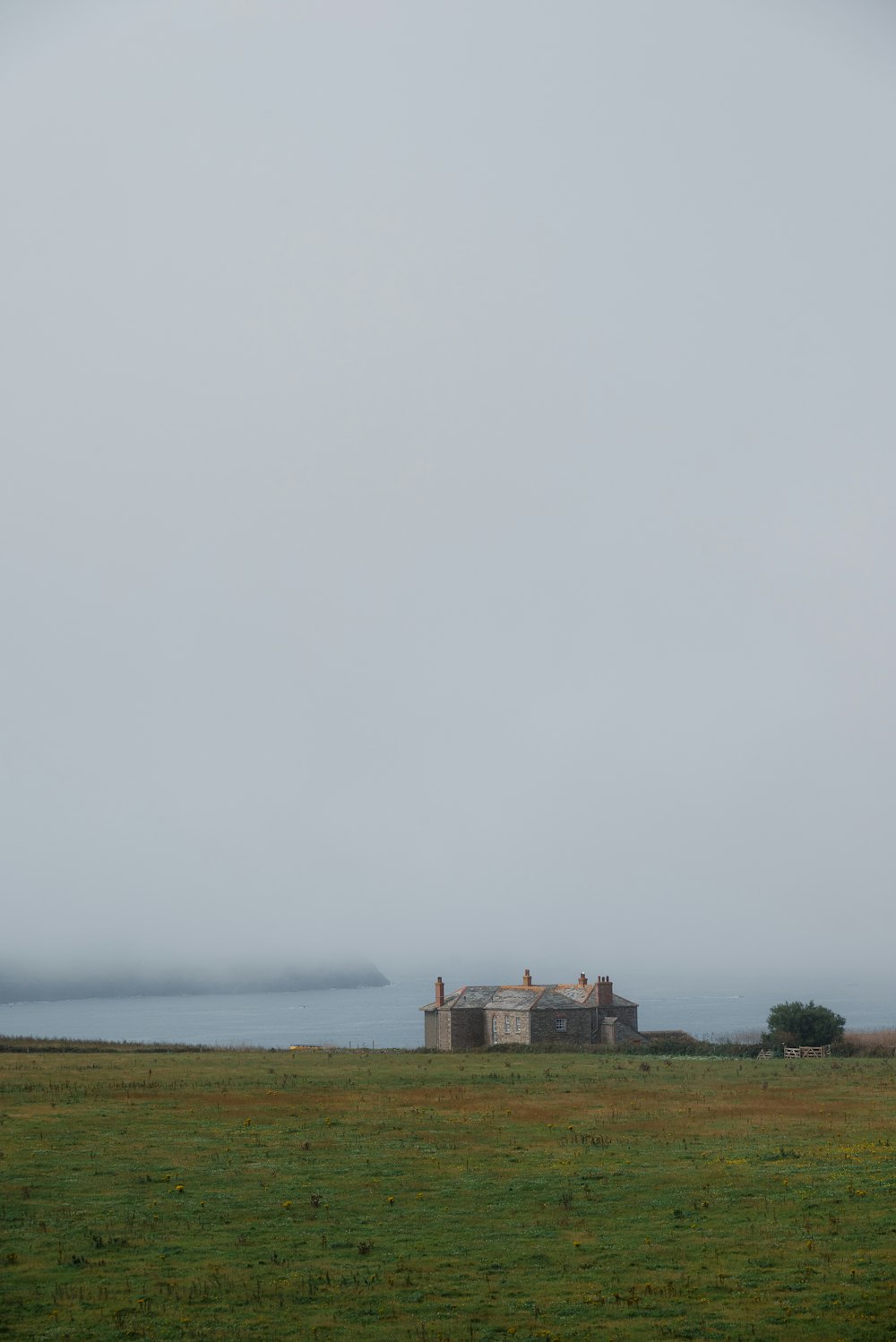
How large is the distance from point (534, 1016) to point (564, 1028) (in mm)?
2681

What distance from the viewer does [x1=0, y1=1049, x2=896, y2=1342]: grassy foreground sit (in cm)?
2095

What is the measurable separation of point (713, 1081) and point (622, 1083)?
4.81 meters

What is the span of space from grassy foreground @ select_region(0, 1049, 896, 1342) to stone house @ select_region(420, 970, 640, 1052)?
37.2 metres

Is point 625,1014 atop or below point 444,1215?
below

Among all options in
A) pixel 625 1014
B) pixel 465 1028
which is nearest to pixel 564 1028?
pixel 625 1014

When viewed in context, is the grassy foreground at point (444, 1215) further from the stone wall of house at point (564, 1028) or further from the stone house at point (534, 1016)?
the stone house at point (534, 1016)

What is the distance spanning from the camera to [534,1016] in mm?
86438

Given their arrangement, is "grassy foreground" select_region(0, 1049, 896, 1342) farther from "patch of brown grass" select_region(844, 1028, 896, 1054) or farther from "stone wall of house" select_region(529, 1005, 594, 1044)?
"stone wall of house" select_region(529, 1005, 594, 1044)

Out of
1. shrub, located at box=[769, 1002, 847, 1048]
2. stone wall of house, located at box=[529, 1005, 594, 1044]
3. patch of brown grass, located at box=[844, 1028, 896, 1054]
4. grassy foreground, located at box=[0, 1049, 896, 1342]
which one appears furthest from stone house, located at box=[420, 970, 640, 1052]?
grassy foreground, located at box=[0, 1049, 896, 1342]

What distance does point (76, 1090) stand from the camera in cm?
4934

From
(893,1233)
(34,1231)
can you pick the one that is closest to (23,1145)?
(34,1231)

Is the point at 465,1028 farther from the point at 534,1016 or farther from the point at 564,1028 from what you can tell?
the point at 564,1028

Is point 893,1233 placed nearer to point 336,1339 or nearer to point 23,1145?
point 336,1339

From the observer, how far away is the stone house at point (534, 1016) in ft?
285
